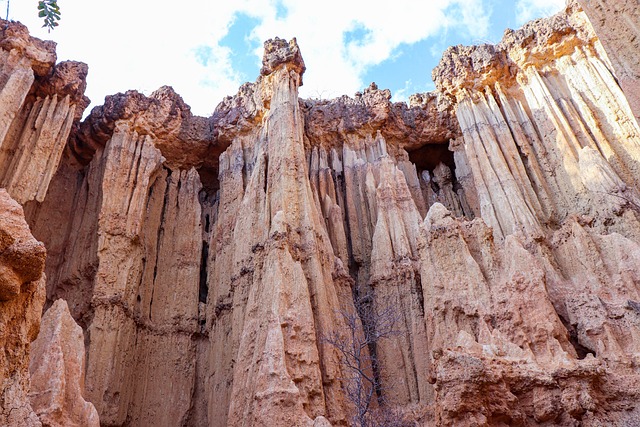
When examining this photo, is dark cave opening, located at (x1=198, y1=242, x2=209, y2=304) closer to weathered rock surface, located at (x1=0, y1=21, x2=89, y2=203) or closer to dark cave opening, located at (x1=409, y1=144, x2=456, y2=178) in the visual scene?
weathered rock surface, located at (x1=0, y1=21, x2=89, y2=203)

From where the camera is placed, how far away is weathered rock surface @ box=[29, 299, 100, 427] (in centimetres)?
783

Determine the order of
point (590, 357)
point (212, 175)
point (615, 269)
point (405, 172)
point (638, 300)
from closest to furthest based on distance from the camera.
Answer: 1. point (590, 357)
2. point (638, 300)
3. point (615, 269)
4. point (405, 172)
5. point (212, 175)

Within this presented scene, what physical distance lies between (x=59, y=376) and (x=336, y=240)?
12.6m

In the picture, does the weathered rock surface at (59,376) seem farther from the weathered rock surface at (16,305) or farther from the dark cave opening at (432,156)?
the dark cave opening at (432,156)

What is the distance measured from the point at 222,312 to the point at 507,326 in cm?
984

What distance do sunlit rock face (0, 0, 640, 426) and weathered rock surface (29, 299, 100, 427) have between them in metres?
0.04

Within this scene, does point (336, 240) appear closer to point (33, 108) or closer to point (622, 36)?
point (33, 108)

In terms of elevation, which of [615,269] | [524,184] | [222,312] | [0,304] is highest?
[524,184]

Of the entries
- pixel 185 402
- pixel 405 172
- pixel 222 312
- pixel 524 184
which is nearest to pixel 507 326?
pixel 524 184

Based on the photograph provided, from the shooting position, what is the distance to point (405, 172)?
931 inches

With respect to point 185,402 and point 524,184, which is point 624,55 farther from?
point 185,402

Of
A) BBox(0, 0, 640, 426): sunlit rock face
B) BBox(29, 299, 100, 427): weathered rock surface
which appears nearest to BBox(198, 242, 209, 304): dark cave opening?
BBox(0, 0, 640, 426): sunlit rock face

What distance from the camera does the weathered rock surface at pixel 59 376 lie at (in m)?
7.83

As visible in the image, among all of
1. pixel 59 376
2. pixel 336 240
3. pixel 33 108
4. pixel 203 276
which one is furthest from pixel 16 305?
pixel 203 276
